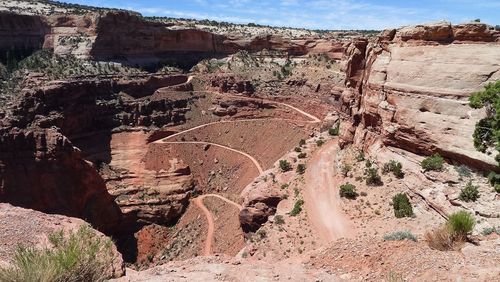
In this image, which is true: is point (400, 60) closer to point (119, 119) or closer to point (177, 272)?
point (177, 272)

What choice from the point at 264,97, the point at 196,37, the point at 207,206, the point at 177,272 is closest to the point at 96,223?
the point at 207,206

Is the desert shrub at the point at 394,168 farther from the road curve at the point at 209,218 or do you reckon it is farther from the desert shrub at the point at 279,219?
the road curve at the point at 209,218

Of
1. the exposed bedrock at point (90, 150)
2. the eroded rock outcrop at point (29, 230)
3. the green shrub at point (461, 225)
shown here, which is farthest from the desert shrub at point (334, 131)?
the eroded rock outcrop at point (29, 230)

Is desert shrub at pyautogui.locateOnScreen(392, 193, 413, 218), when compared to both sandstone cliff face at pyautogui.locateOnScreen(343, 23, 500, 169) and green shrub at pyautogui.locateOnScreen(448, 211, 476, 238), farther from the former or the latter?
green shrub at pyautogui.locateOnScreen(448, 211, 476, 238)

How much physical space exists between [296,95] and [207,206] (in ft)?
114

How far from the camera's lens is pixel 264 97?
75.2 metres

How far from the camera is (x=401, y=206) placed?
23.8 meters

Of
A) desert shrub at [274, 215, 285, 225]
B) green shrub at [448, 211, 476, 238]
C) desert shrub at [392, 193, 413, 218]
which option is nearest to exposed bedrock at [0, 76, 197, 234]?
desert shrub at [274, 215, 285, 225]

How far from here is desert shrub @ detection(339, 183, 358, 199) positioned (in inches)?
1100

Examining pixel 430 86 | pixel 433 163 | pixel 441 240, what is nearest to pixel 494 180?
pixel 433 163

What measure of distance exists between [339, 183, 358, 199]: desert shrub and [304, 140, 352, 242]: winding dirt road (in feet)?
1.83

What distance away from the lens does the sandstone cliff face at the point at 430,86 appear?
23859mm

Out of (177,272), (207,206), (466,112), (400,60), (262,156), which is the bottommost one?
(207,206)

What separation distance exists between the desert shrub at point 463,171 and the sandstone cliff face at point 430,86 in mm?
367
